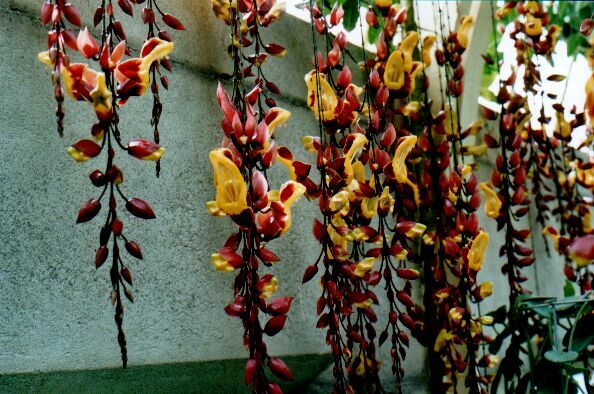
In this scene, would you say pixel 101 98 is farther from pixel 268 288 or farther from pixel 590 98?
pixel 590 98

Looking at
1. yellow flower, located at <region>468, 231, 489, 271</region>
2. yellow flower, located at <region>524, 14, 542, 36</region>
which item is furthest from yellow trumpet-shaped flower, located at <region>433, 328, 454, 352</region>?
yellow flower, located at <region>524, 14, 542, 36</region>

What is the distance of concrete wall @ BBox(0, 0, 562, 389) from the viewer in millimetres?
884

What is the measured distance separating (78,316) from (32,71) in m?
0.38

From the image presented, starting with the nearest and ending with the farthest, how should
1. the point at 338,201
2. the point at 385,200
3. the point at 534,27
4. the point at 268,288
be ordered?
the point at 268,288 < the point at 338,201 < the point at 385,200 < the point at 534,27

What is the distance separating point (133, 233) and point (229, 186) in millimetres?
351

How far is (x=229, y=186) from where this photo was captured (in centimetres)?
73

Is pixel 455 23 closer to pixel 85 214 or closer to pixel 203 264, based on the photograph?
pixel 203 264

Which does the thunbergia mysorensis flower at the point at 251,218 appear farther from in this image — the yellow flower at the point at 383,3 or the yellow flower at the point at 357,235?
the yellow flower at the point at 383,3

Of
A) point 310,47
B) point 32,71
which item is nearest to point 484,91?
point 310,47

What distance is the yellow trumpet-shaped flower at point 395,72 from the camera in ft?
3.57

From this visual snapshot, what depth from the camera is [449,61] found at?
142 centimetres

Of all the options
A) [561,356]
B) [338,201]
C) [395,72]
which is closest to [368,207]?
[338,201]

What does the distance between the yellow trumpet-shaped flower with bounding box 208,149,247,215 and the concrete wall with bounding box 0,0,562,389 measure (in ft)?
1.11

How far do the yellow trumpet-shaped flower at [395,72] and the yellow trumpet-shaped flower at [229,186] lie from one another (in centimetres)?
48
